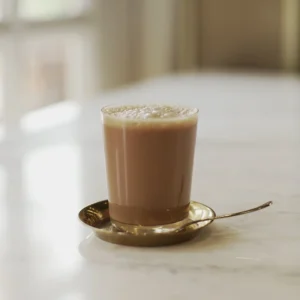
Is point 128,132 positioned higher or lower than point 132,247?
higher

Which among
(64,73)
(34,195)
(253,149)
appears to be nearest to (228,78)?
(64,73)

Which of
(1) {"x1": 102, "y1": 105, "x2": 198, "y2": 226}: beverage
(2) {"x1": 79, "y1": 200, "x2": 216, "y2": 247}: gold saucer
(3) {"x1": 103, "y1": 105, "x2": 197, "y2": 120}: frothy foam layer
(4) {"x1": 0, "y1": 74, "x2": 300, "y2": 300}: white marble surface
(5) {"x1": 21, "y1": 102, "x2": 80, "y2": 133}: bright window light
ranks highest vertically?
(3) {"x1": 103, "y1": 105, "x2": 197, "y2": 120}: frothy foam layer

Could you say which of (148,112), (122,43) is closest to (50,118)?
(148,112)

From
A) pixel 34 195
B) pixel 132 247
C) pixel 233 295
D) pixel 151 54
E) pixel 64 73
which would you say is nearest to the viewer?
pixel 233 295

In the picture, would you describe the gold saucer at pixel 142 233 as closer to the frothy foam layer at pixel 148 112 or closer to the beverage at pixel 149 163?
the beverage at pixel 149 163

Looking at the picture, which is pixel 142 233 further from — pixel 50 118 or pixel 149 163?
pixel 50 118

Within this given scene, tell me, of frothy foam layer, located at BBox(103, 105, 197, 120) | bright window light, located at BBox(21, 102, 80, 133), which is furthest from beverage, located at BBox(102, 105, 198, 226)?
bright window light, located at BBox(21, 102, 80, 133)

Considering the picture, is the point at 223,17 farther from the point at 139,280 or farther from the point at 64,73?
the point at 139,280

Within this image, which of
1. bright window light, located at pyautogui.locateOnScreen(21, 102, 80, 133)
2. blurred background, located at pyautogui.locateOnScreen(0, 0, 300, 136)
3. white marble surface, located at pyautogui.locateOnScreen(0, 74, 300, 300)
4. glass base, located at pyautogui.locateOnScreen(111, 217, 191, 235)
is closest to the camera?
white marble surface, located at pyautogui.locateOnScreen(0, 74, 300, 300)

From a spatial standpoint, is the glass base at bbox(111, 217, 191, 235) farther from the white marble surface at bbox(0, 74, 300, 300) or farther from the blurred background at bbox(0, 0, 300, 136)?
the blurred background at bbox(0, 0, 300, 136)
